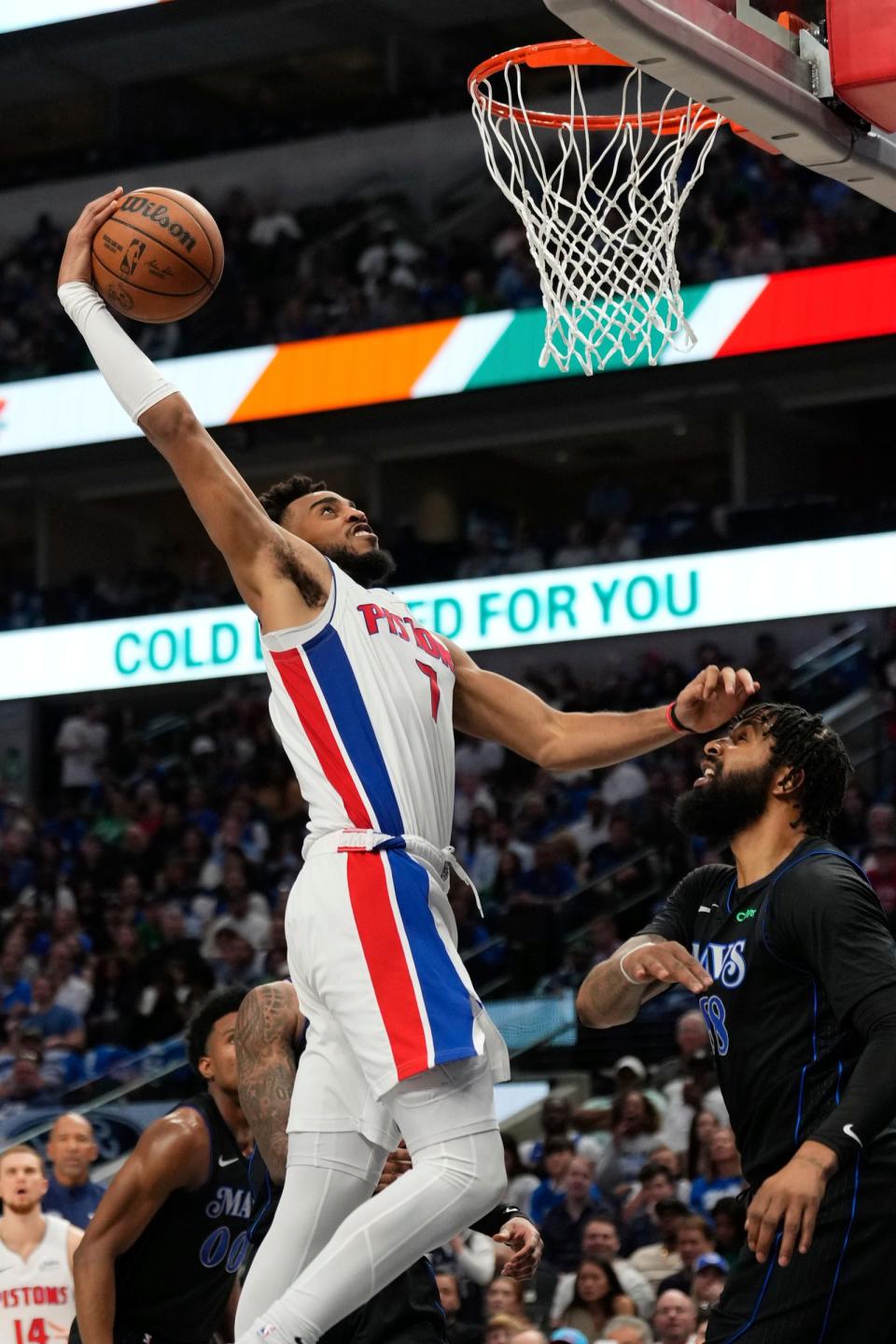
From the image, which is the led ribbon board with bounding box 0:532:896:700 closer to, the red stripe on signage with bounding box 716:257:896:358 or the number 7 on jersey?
the red stripe on signage with bounding box 716:257:896:358

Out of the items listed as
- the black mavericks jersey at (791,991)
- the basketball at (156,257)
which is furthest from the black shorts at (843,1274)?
the basketball at (156,257)

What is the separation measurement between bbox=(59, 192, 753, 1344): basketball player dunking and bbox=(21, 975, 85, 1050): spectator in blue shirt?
10.4m

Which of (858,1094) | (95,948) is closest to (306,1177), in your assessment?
(858,1094)

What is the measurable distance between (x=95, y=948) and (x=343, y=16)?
11.9m

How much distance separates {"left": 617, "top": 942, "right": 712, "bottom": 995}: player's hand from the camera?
367 cm

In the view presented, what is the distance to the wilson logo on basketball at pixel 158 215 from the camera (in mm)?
4184

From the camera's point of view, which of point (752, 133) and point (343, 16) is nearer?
point (752, 133)

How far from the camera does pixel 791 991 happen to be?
3.74m

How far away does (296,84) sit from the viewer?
78.4 feet

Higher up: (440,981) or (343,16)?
(343,16)

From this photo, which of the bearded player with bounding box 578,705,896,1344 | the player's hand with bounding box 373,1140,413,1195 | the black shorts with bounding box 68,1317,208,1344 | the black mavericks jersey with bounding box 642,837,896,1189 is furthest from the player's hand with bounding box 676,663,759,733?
the black shorts with bounding box 68,1317,208,1344

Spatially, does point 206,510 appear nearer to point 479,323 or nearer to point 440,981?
point 440,981

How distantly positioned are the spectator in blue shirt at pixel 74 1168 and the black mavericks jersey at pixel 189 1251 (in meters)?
1.98

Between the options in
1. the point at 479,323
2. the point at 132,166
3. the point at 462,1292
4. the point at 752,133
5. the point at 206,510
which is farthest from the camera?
the point at 132,166
